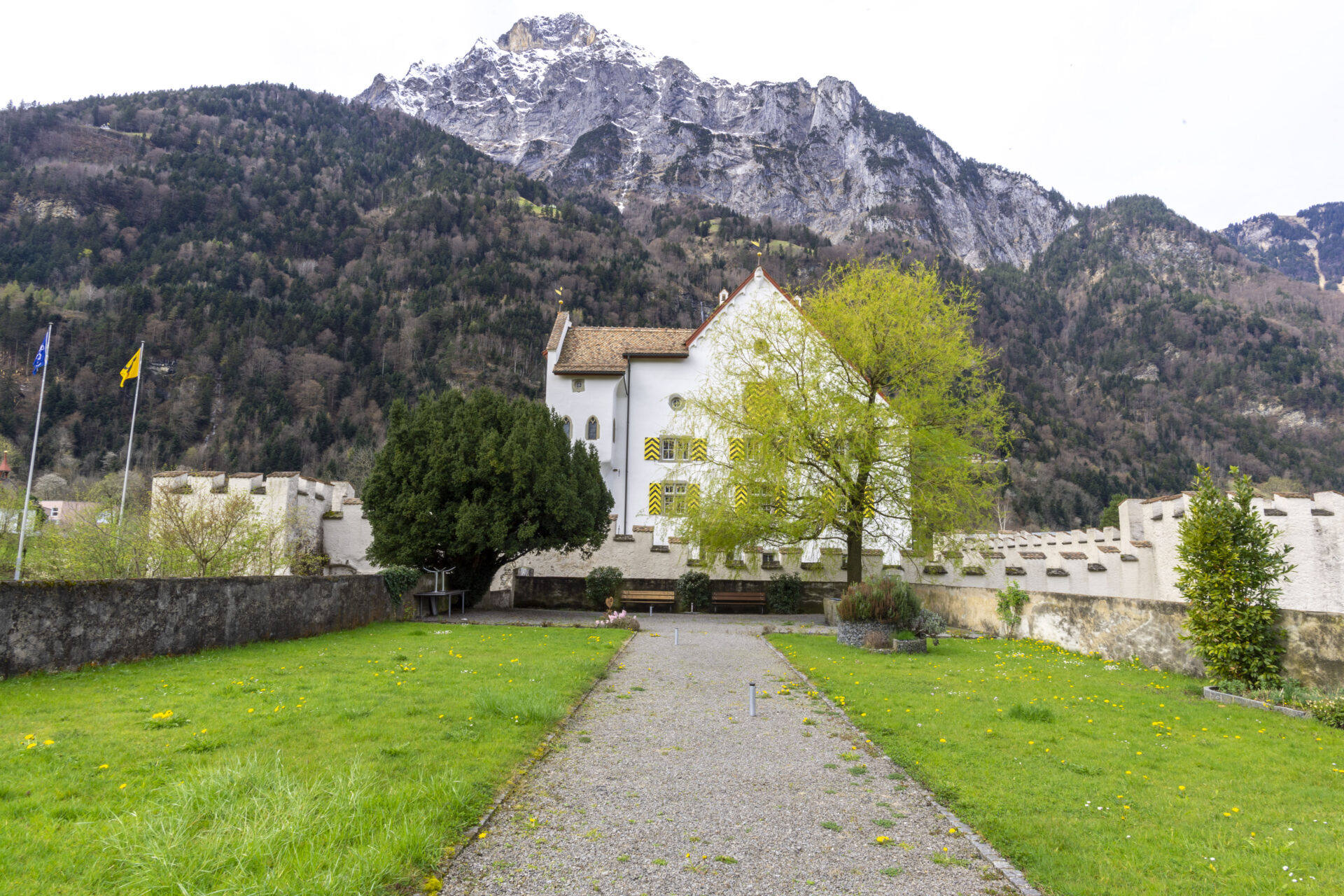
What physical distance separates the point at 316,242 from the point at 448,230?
71.8 feet

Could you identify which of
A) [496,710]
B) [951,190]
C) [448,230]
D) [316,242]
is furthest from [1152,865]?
[951,190]

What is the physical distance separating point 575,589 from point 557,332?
58.0 ft

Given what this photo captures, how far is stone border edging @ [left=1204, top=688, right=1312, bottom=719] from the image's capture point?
8.77 m

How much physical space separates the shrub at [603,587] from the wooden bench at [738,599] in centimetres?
347

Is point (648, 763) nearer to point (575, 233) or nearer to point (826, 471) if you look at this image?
point (826, 471)

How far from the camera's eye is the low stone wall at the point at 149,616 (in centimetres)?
888

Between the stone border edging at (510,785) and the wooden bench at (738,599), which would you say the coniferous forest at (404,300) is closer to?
the wooden bench at (738,599)

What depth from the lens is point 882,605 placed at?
1557cm

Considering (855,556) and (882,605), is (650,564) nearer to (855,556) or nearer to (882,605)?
(855,556)

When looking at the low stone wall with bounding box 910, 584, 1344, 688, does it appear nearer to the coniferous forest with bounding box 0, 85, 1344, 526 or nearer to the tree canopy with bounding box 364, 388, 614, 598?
the tree canopy with bounding box 364, 388, 614, 598

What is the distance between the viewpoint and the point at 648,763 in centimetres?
634

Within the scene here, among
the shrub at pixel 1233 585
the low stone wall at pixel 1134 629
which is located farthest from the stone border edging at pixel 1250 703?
the low stone wall at pixel 1134 629

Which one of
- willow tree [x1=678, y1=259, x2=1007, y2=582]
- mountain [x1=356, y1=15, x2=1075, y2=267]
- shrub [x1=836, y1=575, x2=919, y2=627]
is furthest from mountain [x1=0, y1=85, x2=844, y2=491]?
shrub [x1=836, y1=575, x2=919, y2=627]

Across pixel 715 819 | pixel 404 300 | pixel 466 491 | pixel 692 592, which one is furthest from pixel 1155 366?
pixel 715 819
